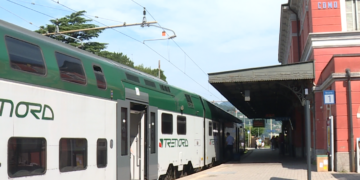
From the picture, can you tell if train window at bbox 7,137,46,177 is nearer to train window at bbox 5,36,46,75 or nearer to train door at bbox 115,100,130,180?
train window at bbox 5,36,46,75

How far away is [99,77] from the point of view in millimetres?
9398

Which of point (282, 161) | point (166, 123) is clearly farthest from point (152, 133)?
point (282, 161)

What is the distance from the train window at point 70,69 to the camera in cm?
808

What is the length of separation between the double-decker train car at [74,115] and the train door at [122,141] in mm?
22

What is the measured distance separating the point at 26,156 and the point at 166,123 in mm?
6893

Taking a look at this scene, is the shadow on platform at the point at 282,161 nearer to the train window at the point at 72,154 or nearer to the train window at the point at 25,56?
the train window at the point at 72,154

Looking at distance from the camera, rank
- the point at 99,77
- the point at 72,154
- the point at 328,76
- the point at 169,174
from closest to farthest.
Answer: the point at 72,154
the point at 99,77
the point at 169,174
the point at 328,76

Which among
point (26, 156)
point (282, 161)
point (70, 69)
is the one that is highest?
point (70, 69)

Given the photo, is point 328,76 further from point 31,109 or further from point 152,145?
point 31,109

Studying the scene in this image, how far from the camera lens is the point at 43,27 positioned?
130ft

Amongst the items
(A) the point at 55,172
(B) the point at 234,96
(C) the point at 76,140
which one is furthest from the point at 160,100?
(B) the point at 234,96

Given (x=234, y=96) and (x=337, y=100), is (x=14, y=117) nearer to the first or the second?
(x=337, y=100)

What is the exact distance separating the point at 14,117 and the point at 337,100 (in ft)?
39.9

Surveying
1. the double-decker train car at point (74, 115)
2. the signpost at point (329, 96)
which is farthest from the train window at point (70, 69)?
the signpost at point (329, 96)
